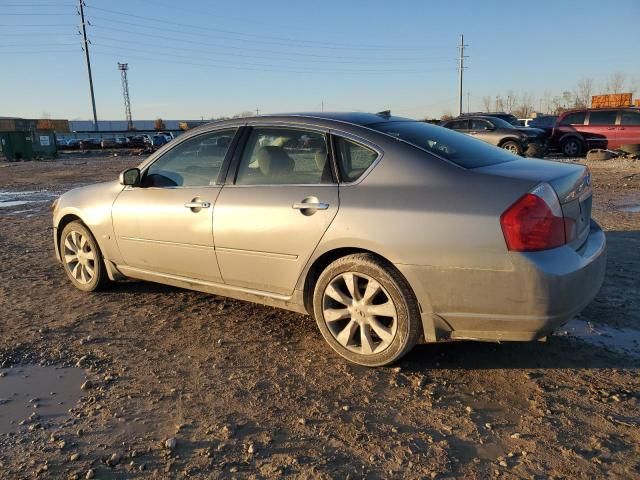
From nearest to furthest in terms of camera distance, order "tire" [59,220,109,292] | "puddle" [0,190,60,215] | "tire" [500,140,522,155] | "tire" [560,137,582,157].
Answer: "tire" [59,220,109,292] < "puddle" [0,190,60,215] < "tire" [500,140,522,155] < "tire" [560,137,582,157]

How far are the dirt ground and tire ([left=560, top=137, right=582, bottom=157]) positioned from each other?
1631 centimetres

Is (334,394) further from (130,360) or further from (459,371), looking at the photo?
(130,360)

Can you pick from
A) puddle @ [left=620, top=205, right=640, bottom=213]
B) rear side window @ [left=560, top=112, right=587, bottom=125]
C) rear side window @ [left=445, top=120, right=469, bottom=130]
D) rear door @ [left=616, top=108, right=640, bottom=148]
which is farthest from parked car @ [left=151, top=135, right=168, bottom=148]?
puddle @ [left=620, top=205, right=640, bottom=213]

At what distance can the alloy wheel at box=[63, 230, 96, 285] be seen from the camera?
5.00 m

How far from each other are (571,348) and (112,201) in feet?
12.7

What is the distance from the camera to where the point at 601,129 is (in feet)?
61.6

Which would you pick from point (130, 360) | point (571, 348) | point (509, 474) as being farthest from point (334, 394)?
point (571, 348)

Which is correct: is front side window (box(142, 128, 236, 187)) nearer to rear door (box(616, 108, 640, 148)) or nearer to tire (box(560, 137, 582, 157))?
tire (box(560, 137, 582, 157))

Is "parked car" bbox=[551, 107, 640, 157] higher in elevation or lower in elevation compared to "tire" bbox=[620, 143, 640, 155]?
higher

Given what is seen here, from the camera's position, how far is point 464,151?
3564 mm

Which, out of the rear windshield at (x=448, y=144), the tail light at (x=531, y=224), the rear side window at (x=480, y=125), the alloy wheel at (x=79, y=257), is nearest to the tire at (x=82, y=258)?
the alloy wheel at (x=79, y=257)

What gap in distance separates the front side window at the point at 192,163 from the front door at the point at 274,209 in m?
0.24

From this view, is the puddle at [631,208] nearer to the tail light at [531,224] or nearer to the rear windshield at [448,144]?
the rear windshield at [448,144]

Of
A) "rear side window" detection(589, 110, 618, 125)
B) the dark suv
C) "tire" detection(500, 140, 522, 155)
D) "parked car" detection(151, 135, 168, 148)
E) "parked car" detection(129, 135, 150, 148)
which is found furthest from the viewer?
"parked car" detection(129, 135, 150, 148)
